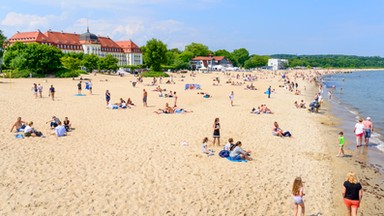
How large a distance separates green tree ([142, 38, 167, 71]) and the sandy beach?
53.3 m

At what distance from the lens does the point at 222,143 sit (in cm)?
1564

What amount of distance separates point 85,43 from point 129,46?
17530mm

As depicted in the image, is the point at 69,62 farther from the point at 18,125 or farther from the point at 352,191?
the point at 352,191

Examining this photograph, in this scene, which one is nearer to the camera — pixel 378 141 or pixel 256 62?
pixel 378 141

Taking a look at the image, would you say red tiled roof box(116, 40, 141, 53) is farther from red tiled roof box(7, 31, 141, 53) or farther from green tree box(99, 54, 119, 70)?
green tree box(99, 54, 119, 70)

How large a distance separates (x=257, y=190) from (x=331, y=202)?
2.23 m

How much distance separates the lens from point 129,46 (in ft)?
380

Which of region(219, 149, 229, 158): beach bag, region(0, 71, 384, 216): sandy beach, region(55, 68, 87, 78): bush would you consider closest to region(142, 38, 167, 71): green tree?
region(55, 68, 87, 78): bush

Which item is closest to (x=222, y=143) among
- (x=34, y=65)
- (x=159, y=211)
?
(x=159, y=211)

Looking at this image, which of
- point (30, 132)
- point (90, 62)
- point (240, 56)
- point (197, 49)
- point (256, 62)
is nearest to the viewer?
point (30, 132)

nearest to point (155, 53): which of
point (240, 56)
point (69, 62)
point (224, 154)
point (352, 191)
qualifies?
point (69, 62)

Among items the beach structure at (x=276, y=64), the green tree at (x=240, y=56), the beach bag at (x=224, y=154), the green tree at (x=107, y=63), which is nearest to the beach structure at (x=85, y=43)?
the green tree at (x=107, y=63)

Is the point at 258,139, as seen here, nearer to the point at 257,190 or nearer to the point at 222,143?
the point at 222,143

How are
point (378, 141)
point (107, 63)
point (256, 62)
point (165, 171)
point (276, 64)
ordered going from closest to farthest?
point (165, 171) → point (378, 141) → point (107, 63) → point (256, 62) → point (276, 64)
